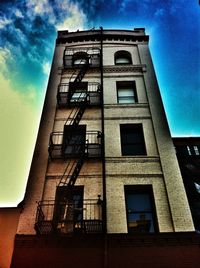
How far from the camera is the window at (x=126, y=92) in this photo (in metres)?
14.4

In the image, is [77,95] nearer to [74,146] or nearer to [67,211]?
[74,146]

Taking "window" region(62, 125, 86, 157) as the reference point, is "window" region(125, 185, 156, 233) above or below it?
below

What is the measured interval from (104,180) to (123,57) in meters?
11.1

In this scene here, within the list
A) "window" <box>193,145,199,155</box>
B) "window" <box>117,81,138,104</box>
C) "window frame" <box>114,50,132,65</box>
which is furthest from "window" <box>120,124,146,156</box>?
"window frame" <box>114,50,132,65</box>

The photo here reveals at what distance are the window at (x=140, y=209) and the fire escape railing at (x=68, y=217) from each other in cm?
126

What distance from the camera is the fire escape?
889 cm

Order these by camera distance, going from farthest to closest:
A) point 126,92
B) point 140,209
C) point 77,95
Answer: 1. point 126,92
2. point 77,95
3. point 140,209

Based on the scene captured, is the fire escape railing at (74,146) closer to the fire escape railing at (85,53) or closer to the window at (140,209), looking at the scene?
the window at (140,209)

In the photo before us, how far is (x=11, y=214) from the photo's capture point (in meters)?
9.69

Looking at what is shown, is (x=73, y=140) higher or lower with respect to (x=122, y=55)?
lower

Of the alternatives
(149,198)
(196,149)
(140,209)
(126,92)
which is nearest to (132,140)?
(149,198)

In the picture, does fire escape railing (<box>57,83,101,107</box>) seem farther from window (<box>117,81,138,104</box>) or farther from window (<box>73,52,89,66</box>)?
window (<box>73,52,89,66</box>)

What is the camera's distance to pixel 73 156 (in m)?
11.2

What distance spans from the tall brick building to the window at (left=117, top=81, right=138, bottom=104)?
0.20ft
